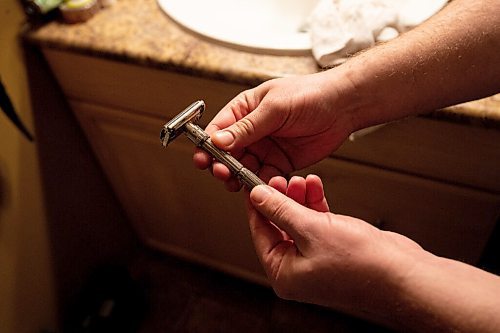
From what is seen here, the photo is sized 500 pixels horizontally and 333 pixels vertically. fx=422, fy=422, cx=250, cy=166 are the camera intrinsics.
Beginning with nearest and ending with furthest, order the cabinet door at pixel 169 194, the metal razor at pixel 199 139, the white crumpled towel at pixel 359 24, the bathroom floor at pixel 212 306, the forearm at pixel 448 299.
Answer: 1. the forearm at pixel 448 299
2. the metal razor at pixel 199 139
3. the white crumpled towel at pixel 359 24
4. the cabinet door at pixel 169 194
5. the bathroom floor at pixel 212 306

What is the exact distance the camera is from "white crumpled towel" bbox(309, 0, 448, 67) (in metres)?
0.59

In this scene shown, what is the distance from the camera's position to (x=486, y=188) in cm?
61

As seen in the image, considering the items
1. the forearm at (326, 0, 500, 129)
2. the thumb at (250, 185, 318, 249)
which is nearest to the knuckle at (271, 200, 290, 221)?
the thumb at (250, 185, 318, 249)

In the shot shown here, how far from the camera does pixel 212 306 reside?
3.76ft

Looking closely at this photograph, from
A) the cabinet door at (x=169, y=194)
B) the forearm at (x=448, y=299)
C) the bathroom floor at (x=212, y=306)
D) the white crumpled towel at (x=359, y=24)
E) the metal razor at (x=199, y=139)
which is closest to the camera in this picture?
the forearm at (x=448, y=299)

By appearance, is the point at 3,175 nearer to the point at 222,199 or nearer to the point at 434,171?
the point at 222,199

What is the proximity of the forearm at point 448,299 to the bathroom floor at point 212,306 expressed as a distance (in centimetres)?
71

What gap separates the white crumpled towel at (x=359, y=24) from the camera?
23.3 inches

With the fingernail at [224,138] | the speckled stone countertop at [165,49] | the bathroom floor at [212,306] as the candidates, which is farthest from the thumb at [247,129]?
the bathroom floor at [212,306]

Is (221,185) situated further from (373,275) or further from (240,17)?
(373,275)

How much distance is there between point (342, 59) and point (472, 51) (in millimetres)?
166

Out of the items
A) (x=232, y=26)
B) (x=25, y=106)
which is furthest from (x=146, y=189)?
(x=232, y=26)

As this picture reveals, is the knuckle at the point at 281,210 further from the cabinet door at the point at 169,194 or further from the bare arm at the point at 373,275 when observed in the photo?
the cabinet door at the point at 169,194

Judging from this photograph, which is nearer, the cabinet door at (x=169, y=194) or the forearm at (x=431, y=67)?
the forearm at (x=431, y=67)
